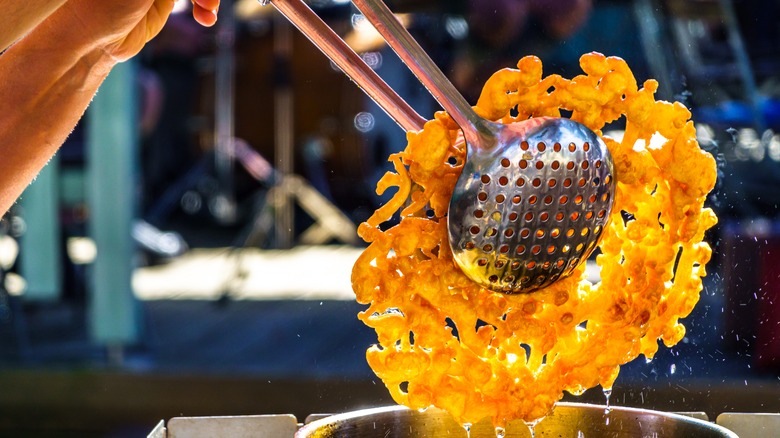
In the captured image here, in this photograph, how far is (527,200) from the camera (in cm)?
121

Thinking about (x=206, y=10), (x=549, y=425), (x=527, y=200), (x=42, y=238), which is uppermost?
(x=42, y=238)

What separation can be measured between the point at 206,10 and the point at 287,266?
15.1ft

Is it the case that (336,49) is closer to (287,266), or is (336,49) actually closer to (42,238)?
(42,238)

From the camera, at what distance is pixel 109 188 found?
3.53m

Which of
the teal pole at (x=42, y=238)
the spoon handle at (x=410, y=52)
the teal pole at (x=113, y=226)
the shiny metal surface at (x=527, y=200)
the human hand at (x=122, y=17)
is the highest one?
the teal pole at (x=42, y=238)

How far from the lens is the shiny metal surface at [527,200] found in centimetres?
120

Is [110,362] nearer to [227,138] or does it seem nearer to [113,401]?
[113,401]

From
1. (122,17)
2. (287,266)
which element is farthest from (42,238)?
(122,17)

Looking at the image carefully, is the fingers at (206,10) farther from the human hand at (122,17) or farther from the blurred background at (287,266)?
the blurred background at (287,266)

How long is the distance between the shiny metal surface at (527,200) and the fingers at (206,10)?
422mm

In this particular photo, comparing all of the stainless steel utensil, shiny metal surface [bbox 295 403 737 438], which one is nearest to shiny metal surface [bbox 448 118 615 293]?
the stainless steel utensil

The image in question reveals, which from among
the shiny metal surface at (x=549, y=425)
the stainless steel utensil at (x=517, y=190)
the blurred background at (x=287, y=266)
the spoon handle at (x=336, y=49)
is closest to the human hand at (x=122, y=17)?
the spoon handle at (x=336, y=49)

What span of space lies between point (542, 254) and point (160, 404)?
230 cm

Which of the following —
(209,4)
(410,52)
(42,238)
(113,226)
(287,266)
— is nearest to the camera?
(410,52)
